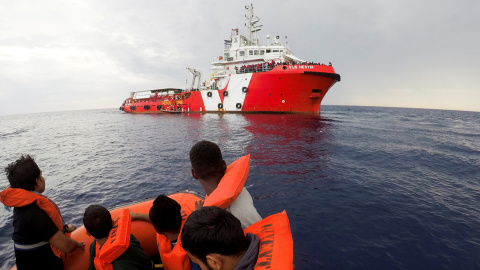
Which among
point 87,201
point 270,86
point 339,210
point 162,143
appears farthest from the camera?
point 270,86

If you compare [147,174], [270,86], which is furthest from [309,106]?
[147,174]

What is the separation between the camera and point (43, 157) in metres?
12.2

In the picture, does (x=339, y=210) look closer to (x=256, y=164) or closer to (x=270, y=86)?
(x=256, y=164)

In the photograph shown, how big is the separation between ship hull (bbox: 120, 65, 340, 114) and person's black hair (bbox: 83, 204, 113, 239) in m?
22.6

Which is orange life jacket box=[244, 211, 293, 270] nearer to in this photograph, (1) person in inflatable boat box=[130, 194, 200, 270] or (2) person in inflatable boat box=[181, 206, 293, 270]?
(2) person in inflatable boat box=[181, 206, 293, 270]

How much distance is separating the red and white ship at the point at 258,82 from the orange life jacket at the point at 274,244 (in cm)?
2248

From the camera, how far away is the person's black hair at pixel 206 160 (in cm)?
209

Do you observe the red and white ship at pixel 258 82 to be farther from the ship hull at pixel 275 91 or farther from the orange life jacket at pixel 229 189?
the orange life jacket at pixel 229 189

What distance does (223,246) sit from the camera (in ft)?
3.86

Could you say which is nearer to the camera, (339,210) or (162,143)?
(339,210)

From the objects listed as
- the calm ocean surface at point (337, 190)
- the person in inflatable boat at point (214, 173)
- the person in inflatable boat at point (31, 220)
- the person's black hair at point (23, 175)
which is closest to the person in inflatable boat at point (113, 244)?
the person in inflatable boat at point (31, 220)

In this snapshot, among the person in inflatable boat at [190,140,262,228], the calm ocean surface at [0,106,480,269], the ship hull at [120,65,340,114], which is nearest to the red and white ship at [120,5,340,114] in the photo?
the ship hull at [120,65,340,114]

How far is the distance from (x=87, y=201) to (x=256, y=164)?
5.98 meters

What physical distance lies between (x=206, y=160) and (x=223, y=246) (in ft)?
3.36
